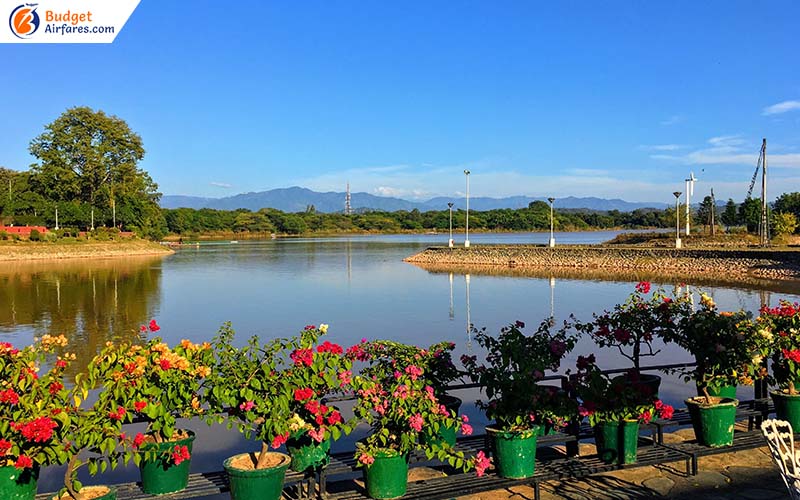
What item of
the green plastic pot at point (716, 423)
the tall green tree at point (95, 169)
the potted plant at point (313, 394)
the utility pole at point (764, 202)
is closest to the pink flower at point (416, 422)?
the potted plant at point (313, 394)

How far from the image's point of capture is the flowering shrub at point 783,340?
5578mm

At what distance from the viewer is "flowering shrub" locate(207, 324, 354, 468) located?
427cm

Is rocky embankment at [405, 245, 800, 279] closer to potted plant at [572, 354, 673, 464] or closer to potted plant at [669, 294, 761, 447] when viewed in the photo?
potted plant at [669, 294, 761, 447]

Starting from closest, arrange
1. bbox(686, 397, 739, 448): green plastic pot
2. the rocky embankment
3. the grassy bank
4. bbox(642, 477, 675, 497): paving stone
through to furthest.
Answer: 1. bbox(642, 477, 675, 497): paving stone
2. bbox(686, 397, 739, 448): green plastic pot
3. the rocky embankment
4. the grassy bank

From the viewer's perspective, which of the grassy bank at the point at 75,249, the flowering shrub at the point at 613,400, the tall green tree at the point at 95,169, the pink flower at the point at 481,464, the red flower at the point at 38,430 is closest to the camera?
the red flower at the point at 38,430

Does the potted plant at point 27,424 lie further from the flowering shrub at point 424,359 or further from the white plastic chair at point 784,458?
the white plastic chair at point 784,458

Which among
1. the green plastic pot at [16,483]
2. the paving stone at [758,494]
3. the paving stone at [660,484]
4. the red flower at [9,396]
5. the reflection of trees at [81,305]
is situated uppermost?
the red flower at [9,396]

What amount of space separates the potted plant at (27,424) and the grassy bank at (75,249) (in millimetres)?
61763

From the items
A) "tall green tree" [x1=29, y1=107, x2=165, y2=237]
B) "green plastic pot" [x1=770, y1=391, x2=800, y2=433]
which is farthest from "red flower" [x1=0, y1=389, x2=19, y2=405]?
"tall green tree" [x1=29, y1=107, x2=165, y2=237]

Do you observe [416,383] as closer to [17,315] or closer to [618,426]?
[618,426]

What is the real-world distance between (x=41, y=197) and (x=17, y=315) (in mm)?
62098

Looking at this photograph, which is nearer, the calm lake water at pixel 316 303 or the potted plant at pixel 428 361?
the potted plant at pixel 428 361

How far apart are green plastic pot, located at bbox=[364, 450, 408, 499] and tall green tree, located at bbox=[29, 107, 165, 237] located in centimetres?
7875

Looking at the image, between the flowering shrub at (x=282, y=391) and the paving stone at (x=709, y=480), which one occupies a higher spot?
the flowering shrub at (x=282, y=391)
